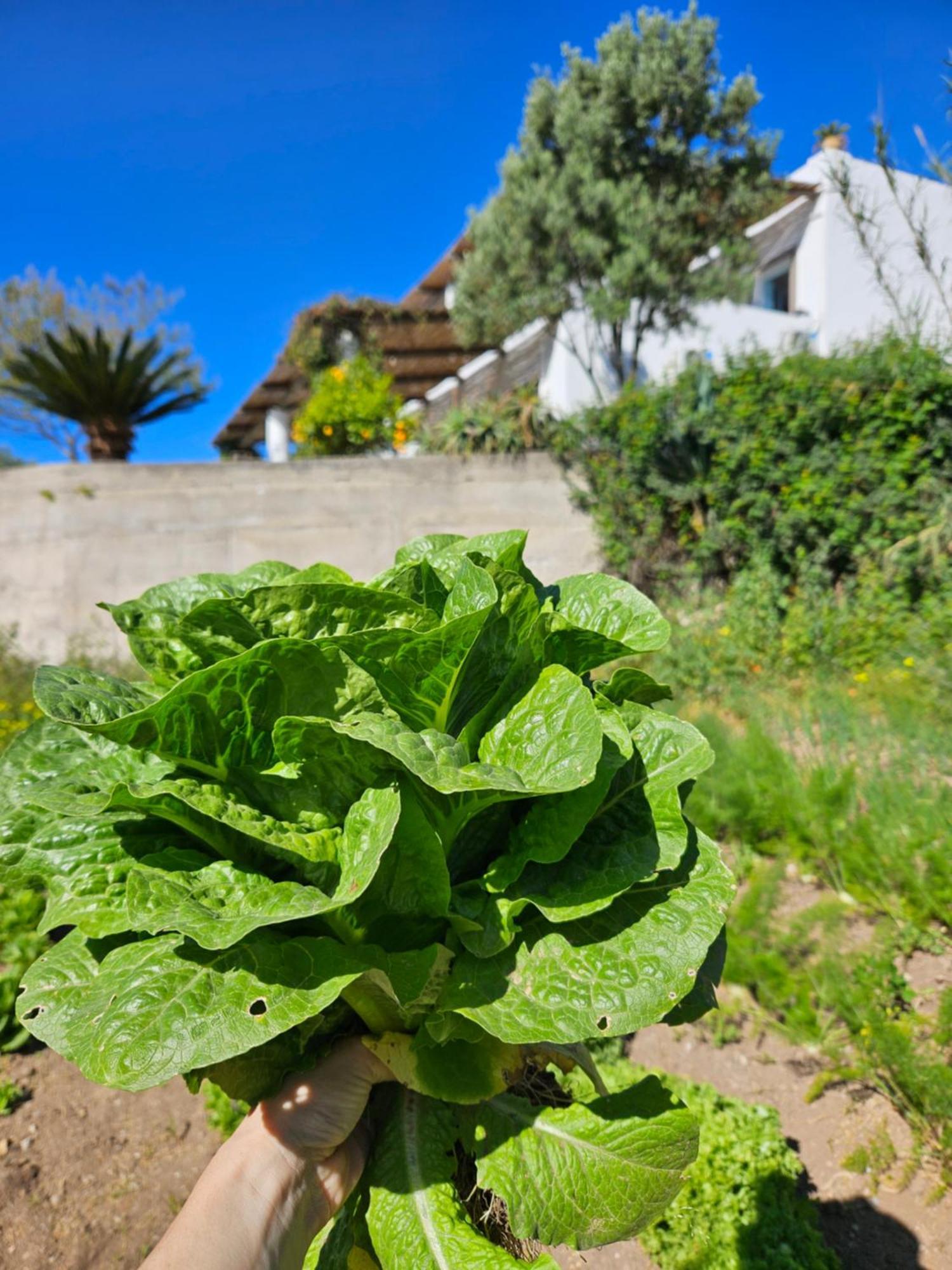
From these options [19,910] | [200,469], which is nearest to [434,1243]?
[19,910]

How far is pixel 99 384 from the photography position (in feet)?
36.5

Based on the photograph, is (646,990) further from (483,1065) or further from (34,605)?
(34,605)

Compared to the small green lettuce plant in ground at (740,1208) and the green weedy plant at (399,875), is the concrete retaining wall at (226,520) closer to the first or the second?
the small green lettuce plant in ground at (740,1208)

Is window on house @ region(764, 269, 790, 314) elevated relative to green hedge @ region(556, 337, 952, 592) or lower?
elevated

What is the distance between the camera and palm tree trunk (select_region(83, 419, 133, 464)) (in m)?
11.4

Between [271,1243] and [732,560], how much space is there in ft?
26.6

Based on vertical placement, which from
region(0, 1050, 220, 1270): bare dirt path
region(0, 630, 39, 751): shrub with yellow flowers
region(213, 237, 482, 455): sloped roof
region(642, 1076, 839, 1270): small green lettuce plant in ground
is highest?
region(213, 237, 482, 455): sloped roof

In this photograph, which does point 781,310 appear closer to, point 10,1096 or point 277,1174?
point 10,1096

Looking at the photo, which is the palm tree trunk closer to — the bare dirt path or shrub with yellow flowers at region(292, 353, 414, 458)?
shrub with yellow flowers at region(292, 353, 414, 458)

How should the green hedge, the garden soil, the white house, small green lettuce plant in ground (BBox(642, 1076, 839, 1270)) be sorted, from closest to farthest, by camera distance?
small green lettuce plant in ground (BBox(642, 1076, 839, 1270)) < the garden soil < the green hedge < the white house

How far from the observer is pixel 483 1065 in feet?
3.84

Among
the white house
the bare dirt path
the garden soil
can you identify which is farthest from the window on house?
the bare dirt path

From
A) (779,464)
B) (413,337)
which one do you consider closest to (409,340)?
(413,337)

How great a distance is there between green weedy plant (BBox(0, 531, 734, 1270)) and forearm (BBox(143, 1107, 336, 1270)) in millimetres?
87
